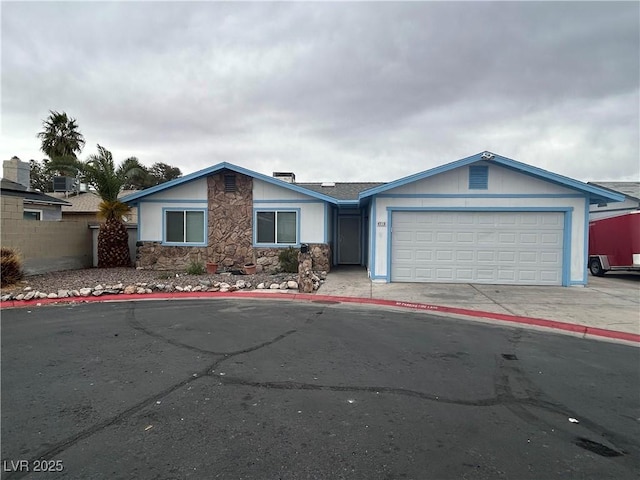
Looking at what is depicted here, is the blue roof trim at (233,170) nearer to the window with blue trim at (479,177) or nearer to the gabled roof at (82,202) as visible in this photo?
the window with blue trim at (479,177)

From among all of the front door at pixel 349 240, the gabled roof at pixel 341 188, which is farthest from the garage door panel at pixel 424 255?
the front door at pixel 349 240

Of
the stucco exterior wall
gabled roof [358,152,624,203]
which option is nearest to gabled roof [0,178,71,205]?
gabled roof [358,152,624,203]

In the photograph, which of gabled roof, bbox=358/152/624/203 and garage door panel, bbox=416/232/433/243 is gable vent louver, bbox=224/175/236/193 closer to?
gabled roof, bbox=358/152/624/203

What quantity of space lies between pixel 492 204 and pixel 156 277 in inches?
450

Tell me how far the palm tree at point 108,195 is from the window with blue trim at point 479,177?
13.0 metres

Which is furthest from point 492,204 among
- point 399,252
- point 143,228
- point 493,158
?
point 143,228

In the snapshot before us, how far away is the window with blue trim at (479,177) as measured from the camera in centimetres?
1289

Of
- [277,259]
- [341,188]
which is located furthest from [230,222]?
[341,188]

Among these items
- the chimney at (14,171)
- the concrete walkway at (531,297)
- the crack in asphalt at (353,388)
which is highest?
the chimney at (14,171)

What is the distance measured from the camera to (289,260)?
576 inches

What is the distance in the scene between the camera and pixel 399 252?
43.3 feet

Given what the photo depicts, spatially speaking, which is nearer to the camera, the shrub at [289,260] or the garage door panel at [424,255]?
the garage door panel at [424,255]

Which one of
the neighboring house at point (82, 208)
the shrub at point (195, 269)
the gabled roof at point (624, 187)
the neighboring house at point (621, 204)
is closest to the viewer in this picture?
the shrub at point (195, 269)

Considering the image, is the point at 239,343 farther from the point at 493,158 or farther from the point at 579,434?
the point at 493,158
